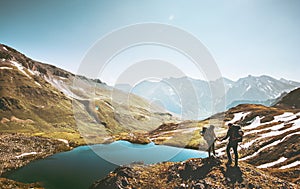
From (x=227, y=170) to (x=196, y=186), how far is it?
161 inches

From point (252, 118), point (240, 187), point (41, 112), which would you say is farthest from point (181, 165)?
point (41, 112)

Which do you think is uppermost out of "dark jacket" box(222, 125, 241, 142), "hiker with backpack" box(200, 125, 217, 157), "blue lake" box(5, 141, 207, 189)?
"dark jacket" box(222, 125, 241, 142)

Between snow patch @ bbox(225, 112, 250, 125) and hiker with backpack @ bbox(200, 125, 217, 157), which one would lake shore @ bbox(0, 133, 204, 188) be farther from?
snow patch @ bbox(225, 112, 250, 125)

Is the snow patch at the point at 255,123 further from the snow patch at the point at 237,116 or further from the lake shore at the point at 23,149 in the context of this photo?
the lake shore at the point at 23,149

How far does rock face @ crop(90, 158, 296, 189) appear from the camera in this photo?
79.1 ft

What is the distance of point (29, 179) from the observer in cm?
3559

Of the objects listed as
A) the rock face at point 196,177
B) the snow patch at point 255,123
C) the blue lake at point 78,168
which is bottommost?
the blue lake at point 78,168

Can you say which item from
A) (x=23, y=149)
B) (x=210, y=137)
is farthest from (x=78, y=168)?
(x=23, y=149)

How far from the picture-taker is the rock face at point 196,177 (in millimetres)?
24109

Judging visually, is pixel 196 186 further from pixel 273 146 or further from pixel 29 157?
pixel 29 157

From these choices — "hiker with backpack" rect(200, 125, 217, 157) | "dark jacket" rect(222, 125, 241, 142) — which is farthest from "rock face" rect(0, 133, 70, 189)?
"dark jacket" rect(222, 125, 241, 142)

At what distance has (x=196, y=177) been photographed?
25531mm

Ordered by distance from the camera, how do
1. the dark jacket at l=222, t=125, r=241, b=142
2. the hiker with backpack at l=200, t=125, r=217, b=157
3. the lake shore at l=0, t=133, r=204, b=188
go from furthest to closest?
the lake shore at l=0, t=133, r=204, b=188, the hiker with backpack at l=200, t=125, r=217, b=157, the dark jacket at l=222, t=125, r=241, b=142

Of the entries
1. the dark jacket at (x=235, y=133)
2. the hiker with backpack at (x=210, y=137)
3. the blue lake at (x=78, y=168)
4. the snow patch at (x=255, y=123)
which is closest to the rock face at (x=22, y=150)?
the blue lake at (x=78, y=168)
